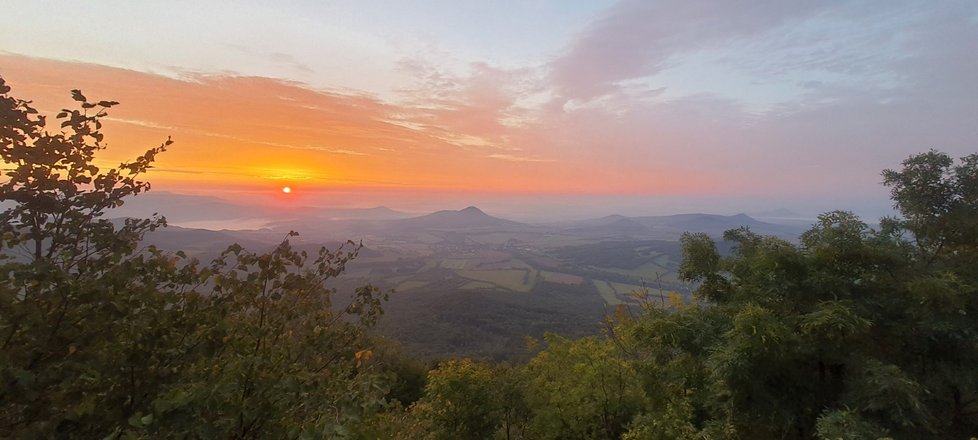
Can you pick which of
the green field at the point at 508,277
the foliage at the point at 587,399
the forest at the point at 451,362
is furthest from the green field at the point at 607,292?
the foliage at the point at 587,399

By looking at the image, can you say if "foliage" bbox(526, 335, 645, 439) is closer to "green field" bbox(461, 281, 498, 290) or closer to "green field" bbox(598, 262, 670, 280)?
"green field" bbox(461, 281, 498, 290)

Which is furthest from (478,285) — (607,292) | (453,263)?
(453,263)

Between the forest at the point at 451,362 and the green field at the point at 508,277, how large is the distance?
304 feet

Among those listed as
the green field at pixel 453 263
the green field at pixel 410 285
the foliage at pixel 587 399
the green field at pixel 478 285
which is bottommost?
the green field at pixel 478 285

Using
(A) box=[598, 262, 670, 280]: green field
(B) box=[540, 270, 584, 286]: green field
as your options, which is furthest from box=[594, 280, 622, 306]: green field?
(A) box=[598, 262, 670, 280]: green field

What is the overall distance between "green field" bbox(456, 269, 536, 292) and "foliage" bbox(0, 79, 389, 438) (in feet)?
359

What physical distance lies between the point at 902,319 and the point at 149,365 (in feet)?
54.9

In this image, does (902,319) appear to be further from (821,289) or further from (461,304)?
(461,304)

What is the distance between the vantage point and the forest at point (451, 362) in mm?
3625

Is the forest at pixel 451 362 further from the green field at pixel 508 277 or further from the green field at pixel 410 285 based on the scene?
the green field at pixel 508 277

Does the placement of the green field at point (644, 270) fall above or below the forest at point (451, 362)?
below

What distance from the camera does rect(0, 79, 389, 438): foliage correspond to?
3.42 m

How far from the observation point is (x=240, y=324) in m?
4.41

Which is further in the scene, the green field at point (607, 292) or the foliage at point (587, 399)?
the green field at point (607, 292)
